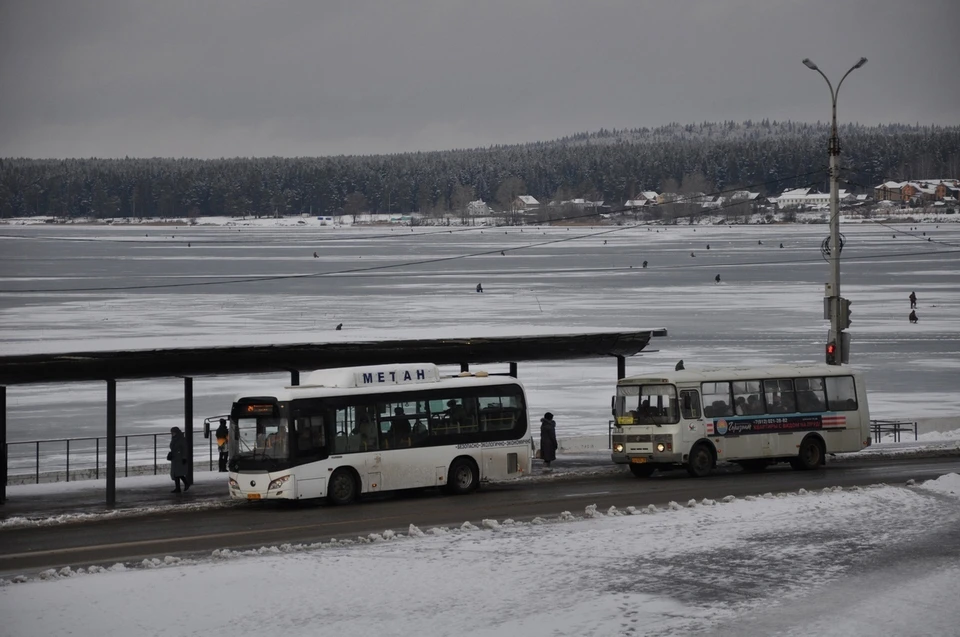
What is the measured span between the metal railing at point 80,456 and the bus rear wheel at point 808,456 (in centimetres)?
1435

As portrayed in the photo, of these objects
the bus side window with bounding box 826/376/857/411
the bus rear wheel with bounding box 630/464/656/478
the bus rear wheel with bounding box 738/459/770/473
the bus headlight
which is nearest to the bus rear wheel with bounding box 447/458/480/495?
the bus headlight

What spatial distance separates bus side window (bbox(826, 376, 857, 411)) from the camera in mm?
30906

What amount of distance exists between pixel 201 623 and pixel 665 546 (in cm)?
746

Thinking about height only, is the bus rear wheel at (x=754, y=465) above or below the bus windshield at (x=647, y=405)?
below

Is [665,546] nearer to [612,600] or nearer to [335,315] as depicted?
[612,600]

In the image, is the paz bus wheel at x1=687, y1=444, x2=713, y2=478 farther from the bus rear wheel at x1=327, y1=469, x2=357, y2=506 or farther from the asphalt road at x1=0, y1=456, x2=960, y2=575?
the bus rear wheel at x1=327, y1=469, x2=357, y2=506

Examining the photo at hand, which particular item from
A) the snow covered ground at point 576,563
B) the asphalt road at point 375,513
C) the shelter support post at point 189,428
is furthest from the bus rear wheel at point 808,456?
the shelter support post at point 189,428

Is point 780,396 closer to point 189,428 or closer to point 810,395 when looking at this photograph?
point 810,395

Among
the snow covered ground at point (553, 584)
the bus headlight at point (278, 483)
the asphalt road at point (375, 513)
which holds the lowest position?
the snow covered ground at point (553, 584)

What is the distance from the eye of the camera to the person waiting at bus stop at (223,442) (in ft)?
95.6

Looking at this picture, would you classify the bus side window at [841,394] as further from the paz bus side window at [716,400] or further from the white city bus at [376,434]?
the white city bus at [376,434]

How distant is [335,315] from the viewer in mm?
77188

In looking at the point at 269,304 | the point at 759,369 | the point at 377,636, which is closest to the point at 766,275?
the point at 269,304

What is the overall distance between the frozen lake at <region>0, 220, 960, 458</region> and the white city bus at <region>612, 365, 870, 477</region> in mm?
4033
